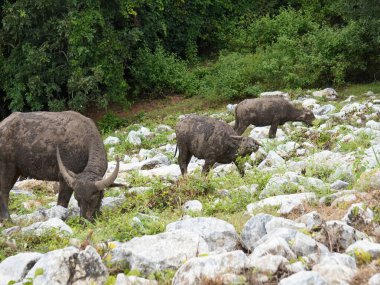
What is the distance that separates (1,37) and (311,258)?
20.5 meters

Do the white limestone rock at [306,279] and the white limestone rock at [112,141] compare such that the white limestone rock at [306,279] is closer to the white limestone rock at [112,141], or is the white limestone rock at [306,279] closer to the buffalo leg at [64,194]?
the buffalo leg at [64,194]

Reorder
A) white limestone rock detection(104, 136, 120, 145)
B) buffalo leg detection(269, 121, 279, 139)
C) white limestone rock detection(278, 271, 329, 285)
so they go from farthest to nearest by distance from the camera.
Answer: white limestone rock detection(104, 136, 120, 145) < buffalo leg detection(269, 121, 279, 139) < white limestone rock detection(278, 271, 329, 285)

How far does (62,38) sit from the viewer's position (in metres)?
23.0

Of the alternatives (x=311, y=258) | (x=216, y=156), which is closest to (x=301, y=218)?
(x=311, y=258)

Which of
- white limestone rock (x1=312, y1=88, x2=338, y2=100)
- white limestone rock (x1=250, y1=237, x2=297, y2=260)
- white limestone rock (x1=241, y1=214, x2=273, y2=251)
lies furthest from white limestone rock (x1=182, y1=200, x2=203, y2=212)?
white limestone rock (x1=312, y1=88, x2=338, y2=100)

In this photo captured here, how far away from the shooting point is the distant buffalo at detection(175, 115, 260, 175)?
41.2ft

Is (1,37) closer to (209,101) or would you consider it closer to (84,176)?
(209,101)

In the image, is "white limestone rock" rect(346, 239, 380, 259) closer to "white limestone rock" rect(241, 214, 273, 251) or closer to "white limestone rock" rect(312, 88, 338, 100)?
"white limestone rock" rect(241, 214, 273, 251)

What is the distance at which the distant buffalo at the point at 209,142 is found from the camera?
41.2 feet

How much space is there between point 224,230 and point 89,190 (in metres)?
3.46

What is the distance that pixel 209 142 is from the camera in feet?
42.0

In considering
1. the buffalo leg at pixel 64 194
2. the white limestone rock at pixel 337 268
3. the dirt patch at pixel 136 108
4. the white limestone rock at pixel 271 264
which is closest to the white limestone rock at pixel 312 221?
the white limestone rock at pixel 337 268

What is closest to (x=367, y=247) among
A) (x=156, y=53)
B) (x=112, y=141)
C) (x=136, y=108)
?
(x=112, y=141)

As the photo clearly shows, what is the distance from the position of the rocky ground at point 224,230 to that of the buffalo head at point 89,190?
0.18 meters
